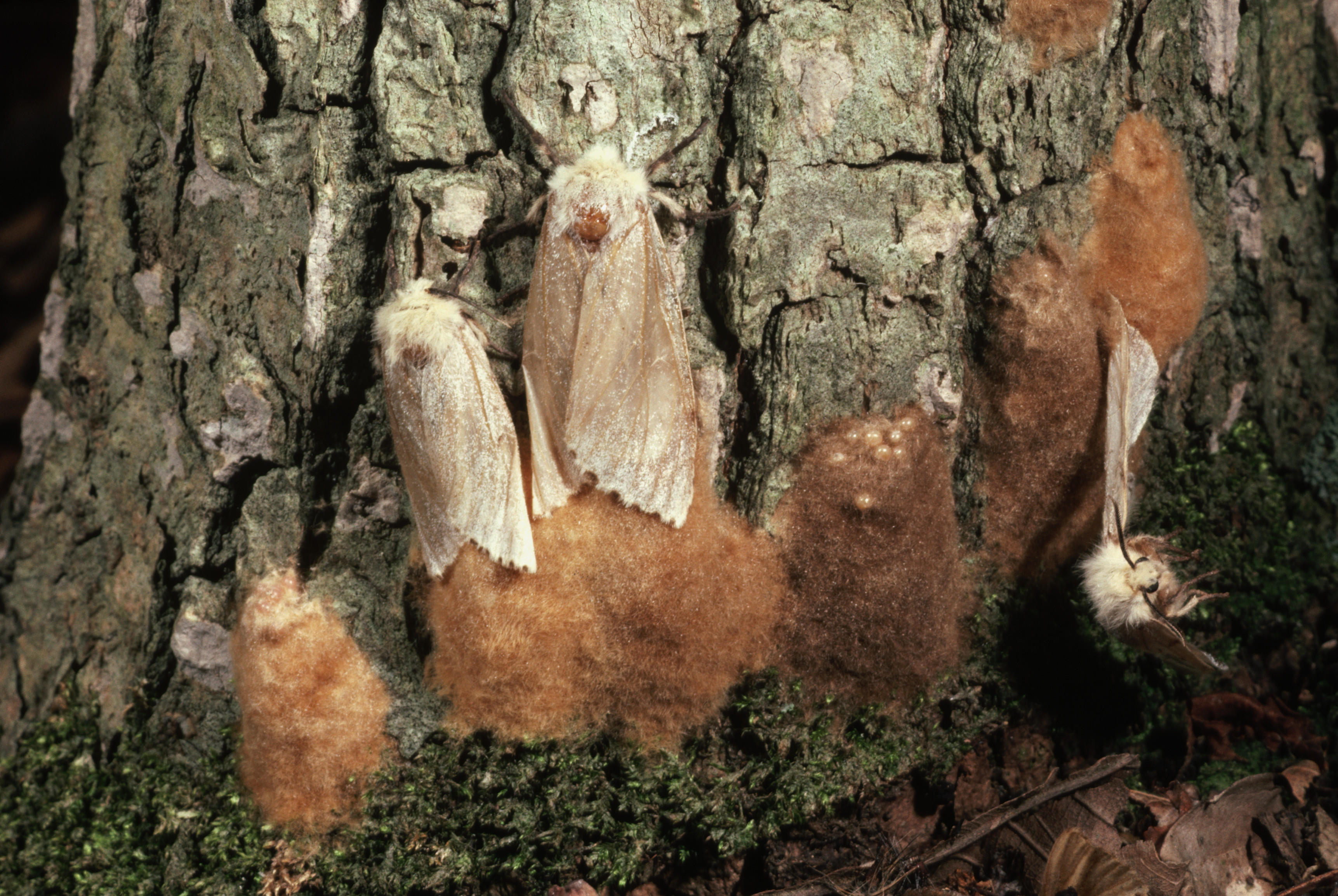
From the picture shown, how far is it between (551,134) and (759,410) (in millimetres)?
725

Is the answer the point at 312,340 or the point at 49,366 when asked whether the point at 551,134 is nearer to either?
the point at 312,340

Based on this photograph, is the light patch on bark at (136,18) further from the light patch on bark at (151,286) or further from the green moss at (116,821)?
the green moss at (116,821)

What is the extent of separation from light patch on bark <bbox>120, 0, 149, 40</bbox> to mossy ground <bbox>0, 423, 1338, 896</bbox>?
5.32 feet

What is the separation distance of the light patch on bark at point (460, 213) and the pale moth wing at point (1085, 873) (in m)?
1.75

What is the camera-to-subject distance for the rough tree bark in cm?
169

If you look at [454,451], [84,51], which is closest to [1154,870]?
[454,451]

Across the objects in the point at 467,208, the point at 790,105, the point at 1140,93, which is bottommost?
the point at 467,208

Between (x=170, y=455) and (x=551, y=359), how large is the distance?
954mm

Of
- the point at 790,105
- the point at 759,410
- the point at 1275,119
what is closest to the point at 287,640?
the point at 759,410

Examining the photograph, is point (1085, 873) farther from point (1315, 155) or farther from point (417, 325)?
point (1315, 155)

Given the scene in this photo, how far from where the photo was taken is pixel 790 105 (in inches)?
66.1

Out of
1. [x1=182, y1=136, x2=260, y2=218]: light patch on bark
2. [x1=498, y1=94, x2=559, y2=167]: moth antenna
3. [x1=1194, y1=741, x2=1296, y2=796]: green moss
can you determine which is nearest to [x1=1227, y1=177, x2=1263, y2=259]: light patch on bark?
[x1=1194, y1=741, x2=1296, y2=796]: green moss

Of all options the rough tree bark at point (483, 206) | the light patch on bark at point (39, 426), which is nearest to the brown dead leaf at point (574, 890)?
the rough tree bark at point (483, 206)

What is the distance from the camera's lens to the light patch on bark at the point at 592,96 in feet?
5.48
